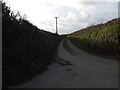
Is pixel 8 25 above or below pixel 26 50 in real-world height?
above

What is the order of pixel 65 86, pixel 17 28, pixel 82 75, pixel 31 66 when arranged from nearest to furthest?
pixel 65 86, pixel 82 75, pixel 31 66, pixel 17 28

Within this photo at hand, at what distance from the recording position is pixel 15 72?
549 inches

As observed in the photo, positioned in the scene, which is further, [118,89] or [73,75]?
[73,75]

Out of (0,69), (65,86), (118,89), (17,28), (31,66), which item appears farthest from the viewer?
(17,28)

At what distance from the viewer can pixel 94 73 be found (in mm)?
15094

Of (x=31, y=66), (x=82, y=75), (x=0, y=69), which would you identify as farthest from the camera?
(x=31, y=66)

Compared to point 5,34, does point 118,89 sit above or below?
below

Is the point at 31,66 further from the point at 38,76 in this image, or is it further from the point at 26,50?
the point at 26,50

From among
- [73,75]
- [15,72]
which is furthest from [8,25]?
[73,75]

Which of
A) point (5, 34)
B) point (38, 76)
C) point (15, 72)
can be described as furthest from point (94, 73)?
point (5, 34)

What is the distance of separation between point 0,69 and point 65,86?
10.5 ft

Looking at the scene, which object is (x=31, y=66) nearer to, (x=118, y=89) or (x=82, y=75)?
(x=82, y=75)

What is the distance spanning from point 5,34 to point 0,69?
2.70 meters

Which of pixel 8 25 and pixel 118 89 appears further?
pixel 8 25
